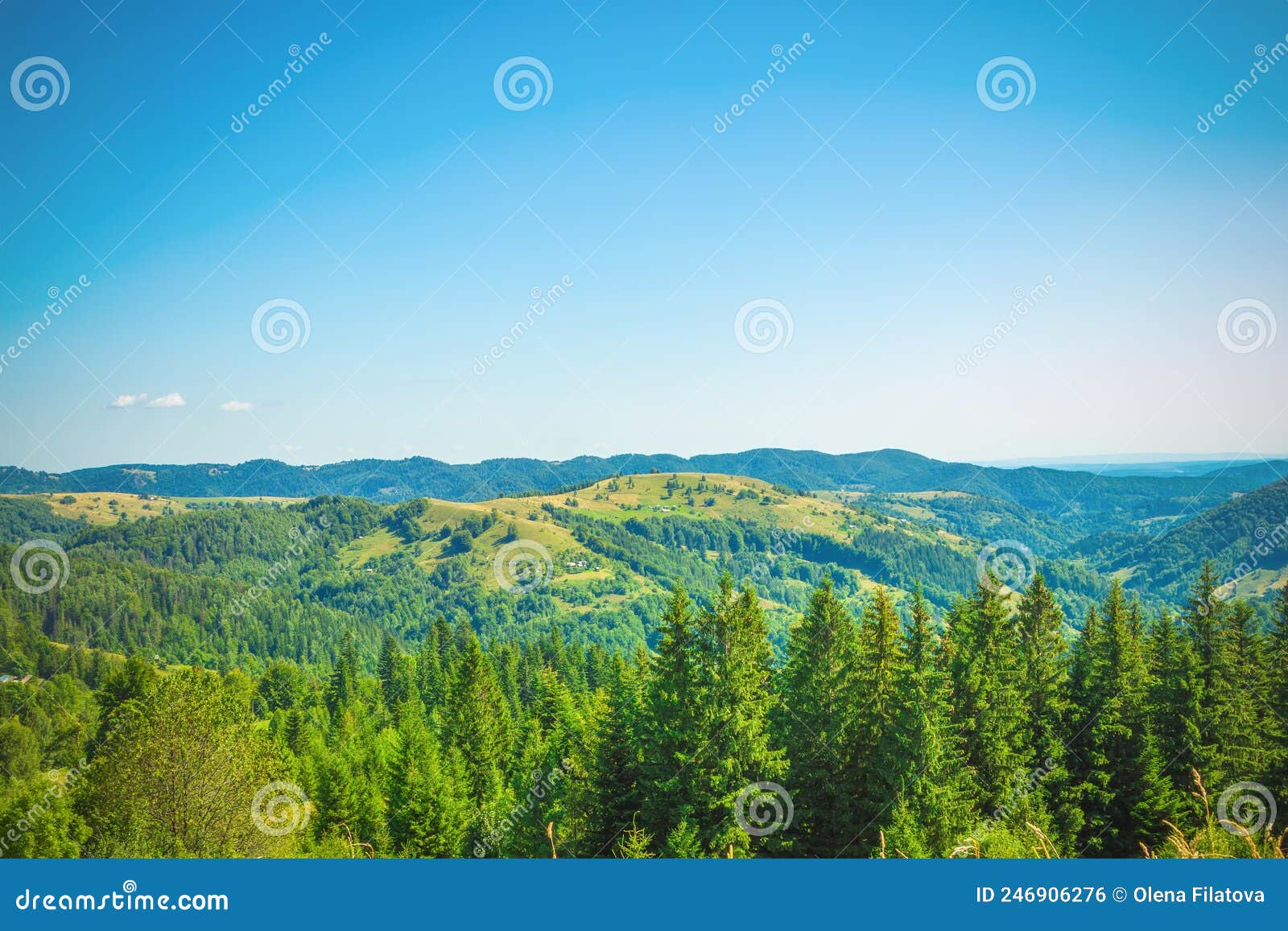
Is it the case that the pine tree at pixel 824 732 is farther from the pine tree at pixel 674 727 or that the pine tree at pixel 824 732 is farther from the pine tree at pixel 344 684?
the pine tree at pixel 344 684

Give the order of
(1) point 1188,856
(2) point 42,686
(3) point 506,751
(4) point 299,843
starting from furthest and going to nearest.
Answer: (2) point 42,686, (3) point 506,751, (4) point 299,843, (1) point 1188,856

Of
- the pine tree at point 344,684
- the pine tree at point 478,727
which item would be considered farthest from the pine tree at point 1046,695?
the pine tree at point 344,684

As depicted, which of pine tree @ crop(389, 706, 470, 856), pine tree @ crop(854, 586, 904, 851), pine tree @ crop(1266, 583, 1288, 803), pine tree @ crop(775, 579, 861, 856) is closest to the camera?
pine tree @ crop(854, 586, 904, 851)

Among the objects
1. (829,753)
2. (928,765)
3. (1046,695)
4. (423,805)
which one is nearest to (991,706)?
(1046,695)

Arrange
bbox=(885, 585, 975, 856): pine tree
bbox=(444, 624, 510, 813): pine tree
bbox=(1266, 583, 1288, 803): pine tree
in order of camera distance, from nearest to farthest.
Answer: bbox=(885, 585, 975, 856): pine tree < bbox=(1266, 583, 1288, 803): pine tree < bbox=(444, 624, 510, 813): pine tree

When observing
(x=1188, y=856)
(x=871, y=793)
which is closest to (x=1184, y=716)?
(x=871, y=793)

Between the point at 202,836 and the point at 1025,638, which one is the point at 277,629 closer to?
the point at 202,836

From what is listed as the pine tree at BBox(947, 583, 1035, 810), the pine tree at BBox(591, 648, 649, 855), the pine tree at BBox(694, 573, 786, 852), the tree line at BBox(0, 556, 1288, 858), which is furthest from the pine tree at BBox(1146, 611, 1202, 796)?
the pine tree at BBox(591, 648, 649, 855)

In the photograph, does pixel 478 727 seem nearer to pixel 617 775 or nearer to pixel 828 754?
pixel 617 775

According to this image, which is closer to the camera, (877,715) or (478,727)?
(877,715)

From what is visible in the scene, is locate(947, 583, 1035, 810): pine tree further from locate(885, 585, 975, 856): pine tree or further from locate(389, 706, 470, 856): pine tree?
locate(389, 706, 470, 856): pine tree

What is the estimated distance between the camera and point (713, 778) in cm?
2058

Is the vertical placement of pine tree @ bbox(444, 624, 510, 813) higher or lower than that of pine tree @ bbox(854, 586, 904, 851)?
lower

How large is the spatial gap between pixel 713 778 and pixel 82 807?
1229 inches
